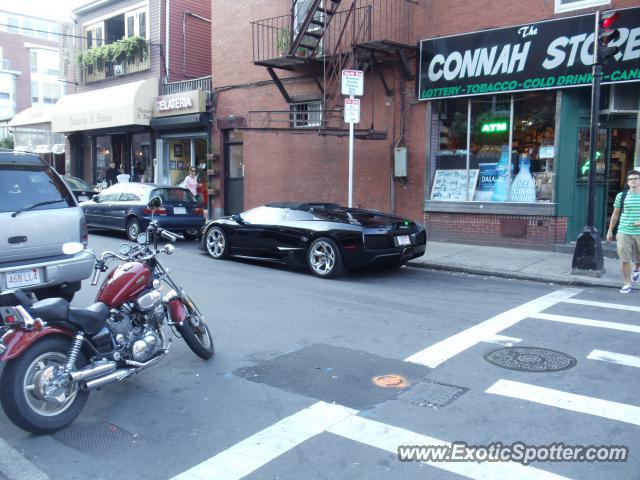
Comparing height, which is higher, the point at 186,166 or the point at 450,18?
the point at 450,18

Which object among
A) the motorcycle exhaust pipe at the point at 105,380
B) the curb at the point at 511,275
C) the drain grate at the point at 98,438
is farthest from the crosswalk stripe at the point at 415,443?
the curb at the point at 511,275

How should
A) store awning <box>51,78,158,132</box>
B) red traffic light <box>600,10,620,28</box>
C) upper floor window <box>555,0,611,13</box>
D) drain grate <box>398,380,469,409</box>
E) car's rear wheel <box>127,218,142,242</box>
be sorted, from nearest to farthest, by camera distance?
1. drain grate <box>398,380,469,409</box>
2. red traffic light <box>600,10,620,28</box>
3. upper floor window <box>555,0,611,13</box>
4. car's rear wheel <box>127,218,142,242</box>
5. store awning <box>51,78,158,132</box>

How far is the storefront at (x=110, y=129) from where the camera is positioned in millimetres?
21266

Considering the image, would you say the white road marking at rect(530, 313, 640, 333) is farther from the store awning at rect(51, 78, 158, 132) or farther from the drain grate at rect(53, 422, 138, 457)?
the store awning at rect(51, 78, 158, 132)

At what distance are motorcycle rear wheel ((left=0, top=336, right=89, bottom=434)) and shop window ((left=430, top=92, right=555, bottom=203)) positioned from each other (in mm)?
10659

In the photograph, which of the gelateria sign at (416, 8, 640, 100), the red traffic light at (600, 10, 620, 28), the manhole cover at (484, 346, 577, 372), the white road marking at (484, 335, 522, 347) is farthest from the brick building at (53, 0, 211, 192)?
the manhole cover at (484, 346, 577, 372)

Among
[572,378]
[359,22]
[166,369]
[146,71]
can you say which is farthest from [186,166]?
[572,378]

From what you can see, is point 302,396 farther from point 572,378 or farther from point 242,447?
point 572,378

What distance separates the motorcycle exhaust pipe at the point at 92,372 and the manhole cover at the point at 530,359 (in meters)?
3.33

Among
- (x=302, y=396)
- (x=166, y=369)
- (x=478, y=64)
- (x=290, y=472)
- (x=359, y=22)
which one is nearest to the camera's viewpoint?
(x=290, y=472)

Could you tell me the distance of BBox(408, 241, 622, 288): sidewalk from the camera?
32.4 feet

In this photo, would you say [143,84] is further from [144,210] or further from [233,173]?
[144,210]

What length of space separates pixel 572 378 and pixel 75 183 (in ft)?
62.7

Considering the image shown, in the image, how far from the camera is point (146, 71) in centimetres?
2197
